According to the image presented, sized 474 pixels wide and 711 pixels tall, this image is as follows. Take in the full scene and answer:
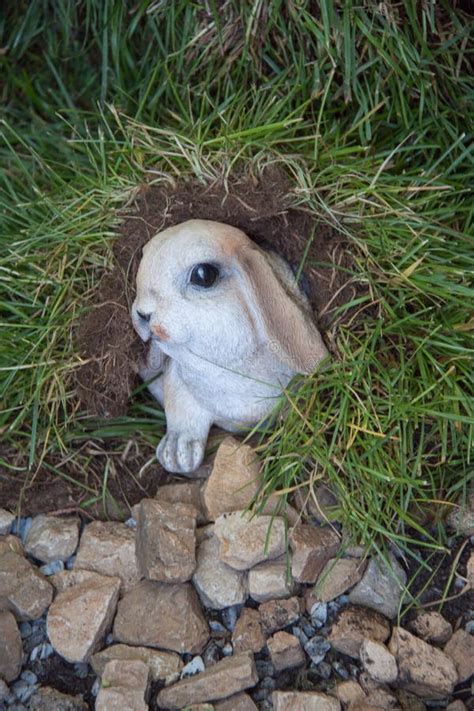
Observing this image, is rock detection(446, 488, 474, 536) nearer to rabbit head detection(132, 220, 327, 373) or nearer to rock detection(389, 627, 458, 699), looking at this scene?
rock detection(389, 627, 458, 699)

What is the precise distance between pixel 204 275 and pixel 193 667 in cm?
59

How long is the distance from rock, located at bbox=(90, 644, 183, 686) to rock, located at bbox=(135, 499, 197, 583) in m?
0.11

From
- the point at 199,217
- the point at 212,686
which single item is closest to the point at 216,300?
the point at 199,217

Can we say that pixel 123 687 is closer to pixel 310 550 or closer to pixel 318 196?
pixel 310 550

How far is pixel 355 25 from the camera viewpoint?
73.7 inches

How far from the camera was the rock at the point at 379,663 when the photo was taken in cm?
142

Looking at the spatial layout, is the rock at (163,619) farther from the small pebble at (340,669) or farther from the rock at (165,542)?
the small pebble at (340,669)

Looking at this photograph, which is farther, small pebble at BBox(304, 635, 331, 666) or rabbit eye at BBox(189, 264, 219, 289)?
rabbit eye at BBox(189, 264, 219, 289)

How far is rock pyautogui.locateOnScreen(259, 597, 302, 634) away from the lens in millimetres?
1498

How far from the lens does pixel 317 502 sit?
1.60 m

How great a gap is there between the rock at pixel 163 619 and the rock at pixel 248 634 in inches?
1.9

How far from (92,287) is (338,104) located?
620mm

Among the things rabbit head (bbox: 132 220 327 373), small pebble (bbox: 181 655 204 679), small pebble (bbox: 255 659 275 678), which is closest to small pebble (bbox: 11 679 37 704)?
small pebble (bbox: 181 655 204 679)

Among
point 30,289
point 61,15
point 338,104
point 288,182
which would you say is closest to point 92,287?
point 30,289
